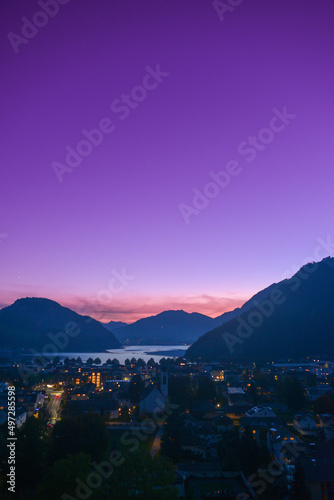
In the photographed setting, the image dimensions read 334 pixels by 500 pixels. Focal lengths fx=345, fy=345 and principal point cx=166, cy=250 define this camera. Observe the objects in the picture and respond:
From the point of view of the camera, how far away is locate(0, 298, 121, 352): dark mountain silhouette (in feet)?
407

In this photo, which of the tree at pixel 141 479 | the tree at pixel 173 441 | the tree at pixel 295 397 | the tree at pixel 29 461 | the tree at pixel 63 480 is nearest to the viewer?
the tree at pixel 141 479

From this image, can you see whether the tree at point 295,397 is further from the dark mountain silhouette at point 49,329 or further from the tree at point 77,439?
the dark mountain silhouette at point 49,329

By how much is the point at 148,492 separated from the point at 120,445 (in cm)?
872

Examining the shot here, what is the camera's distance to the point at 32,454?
12.0 m

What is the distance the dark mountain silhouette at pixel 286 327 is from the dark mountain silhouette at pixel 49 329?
229 ft

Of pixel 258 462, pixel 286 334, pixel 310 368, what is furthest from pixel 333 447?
pixel 286 334

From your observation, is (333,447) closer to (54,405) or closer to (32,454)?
(32,454)

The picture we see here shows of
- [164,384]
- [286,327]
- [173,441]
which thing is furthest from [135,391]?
[286,327]

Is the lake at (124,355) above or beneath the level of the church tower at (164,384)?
beneath

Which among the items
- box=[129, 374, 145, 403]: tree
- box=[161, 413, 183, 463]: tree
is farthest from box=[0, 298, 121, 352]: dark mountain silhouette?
box=[161, 413, 183, 463]: tree

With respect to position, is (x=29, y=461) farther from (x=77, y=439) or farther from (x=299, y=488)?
(x=299, y=488)

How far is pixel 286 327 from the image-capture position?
6694cm

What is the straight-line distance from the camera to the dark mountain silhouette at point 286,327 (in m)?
61.3

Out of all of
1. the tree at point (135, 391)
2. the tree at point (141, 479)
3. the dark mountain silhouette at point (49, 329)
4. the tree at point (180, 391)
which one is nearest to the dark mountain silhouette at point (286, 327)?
the tree at point (180, 391)
